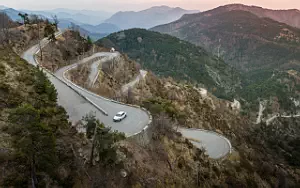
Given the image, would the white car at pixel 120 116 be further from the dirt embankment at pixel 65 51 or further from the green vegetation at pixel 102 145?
the dirt embankment at pixel 65 51

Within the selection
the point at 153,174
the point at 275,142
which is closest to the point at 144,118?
the point at 153,174

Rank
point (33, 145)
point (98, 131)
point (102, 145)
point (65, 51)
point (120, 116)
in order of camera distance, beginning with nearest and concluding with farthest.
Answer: point (33, 145) < point (102, 145) < point (98, 131) < point (120, 116) < point (65, 51)

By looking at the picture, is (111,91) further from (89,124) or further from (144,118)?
(89,124)

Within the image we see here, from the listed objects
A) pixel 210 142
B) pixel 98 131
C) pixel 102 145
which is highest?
pixel 98 131

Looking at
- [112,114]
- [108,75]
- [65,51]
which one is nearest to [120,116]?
[112,114]

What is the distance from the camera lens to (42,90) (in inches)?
893

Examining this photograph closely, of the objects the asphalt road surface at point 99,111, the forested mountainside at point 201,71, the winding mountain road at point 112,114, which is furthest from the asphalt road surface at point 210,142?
the forested mountainside at point 201,71

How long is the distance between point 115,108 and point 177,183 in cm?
1020

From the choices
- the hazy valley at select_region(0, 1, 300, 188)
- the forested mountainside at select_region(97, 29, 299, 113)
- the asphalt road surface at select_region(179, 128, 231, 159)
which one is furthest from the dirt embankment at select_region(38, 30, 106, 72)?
the forested mountainside at select_region(97, 29, 299, 113)

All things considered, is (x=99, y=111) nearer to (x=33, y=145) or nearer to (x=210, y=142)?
(x=33, y=145)

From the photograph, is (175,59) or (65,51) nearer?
(65,51)

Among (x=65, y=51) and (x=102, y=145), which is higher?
(x=102, y=145)

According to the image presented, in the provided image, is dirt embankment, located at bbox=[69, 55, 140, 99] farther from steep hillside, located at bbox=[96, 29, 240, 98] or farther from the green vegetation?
steep hillside, located at bbox=[96, 29, 240, 98]

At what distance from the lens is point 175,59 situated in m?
160
